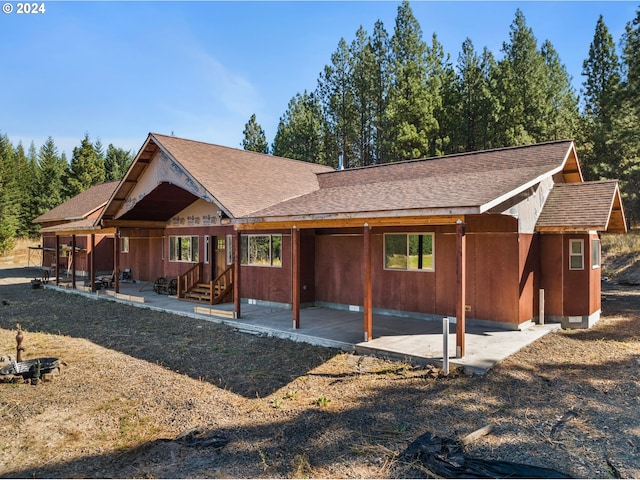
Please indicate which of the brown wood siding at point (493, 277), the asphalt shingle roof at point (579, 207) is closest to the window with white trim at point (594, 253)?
the asphalt shingle roof at point (579, 207)

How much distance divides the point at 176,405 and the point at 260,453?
2025 mm

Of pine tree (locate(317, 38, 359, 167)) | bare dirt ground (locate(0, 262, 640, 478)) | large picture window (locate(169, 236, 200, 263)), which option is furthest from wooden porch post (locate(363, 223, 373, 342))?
pine tree (locate(317, 38, 359, 167))

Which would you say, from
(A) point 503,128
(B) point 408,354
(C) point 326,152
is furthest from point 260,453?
(C) point 326,152

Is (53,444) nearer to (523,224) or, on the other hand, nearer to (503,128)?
(523,224)

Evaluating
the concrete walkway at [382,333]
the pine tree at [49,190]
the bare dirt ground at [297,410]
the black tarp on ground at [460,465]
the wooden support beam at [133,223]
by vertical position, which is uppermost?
the pine tree at [49,190]

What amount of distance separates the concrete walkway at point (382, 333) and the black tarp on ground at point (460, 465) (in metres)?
2.80

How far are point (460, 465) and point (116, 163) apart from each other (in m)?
A: 54.3

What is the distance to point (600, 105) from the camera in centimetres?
2597

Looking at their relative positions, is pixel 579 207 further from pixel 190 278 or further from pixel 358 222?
pixel 190 278

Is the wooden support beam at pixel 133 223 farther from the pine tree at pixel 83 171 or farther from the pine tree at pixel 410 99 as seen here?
the pine tree at pixel 83 171

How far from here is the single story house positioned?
8.85 metres

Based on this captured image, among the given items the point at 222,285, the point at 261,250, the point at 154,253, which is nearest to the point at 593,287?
the point at 261,250

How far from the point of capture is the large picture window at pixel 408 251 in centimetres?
1087

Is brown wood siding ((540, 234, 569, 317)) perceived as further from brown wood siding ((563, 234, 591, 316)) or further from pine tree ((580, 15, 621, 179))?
pine tree ((580, 15, 621, 179))
